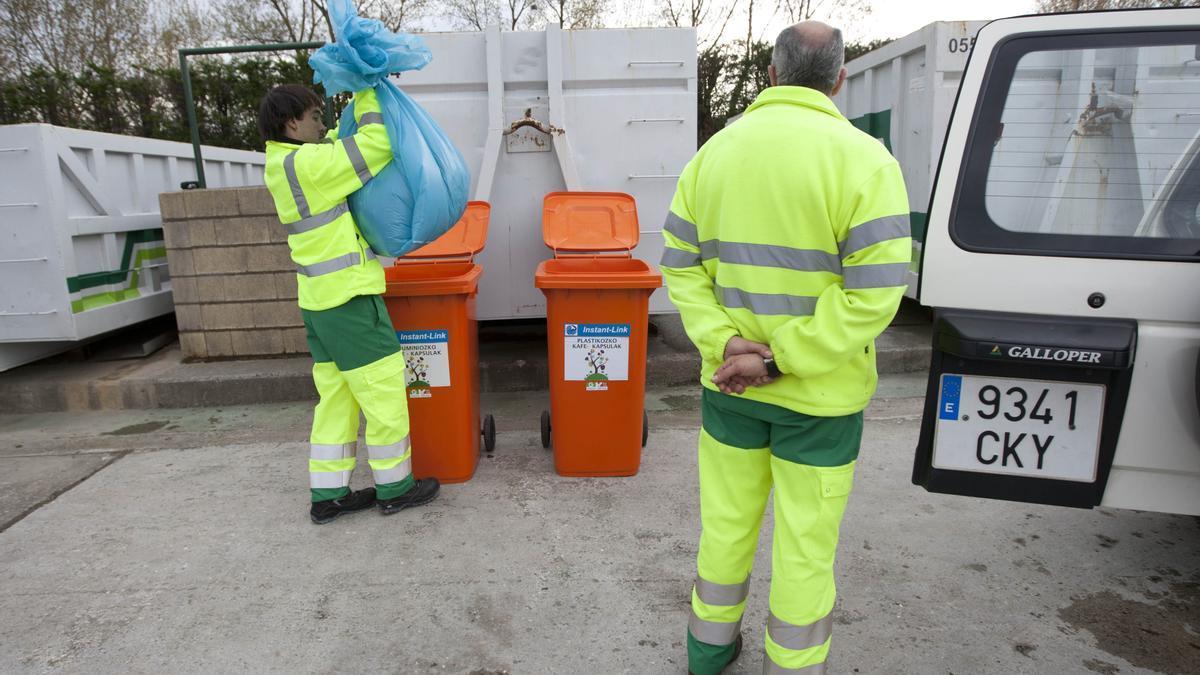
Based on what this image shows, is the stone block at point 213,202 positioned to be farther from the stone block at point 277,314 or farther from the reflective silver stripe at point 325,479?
the reflective silver stripe at point 325,479

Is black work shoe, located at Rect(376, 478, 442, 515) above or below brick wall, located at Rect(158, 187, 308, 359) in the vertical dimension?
below

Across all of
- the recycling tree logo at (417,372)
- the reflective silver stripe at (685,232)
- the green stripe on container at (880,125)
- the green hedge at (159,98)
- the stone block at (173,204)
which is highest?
the green hedge at (159,98)

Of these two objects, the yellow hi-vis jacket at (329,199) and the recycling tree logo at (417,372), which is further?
the recycling tree logo at (417,372)

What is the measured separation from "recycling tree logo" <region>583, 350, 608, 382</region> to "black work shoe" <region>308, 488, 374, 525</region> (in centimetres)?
117

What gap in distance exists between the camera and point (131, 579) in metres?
2.92

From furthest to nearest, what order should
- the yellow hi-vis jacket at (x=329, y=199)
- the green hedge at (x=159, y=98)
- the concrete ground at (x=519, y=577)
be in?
the green hedge at (x=159, y=98) → the yellow hi-vis jacket at (x=329, y=199) → the concrete ground at (x=519, y=577)

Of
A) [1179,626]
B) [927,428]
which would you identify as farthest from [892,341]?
[927,428]

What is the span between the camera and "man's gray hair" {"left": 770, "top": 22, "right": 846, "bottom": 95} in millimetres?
1818

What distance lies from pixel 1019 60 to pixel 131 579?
11.5 ft

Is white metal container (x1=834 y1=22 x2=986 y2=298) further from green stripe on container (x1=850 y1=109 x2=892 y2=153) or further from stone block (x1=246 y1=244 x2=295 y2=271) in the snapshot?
stone block (x1=246 y1=244 x2=295 y2=271)

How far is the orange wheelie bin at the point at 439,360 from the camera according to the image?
3.50m

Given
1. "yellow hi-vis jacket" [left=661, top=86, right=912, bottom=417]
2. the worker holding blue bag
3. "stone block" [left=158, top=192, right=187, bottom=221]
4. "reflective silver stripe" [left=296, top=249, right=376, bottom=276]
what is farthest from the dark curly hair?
"stone block" [left=158, top=192, right=187, bottom=221]

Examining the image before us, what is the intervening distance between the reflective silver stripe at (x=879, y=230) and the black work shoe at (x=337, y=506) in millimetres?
2555

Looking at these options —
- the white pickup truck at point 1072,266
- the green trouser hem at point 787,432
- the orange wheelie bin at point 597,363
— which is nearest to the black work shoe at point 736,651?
the green trouser hem at point 787,432
